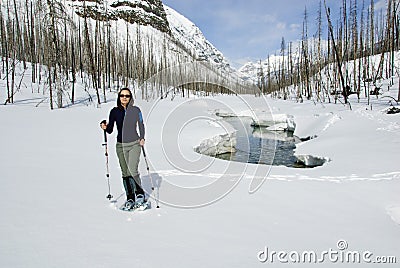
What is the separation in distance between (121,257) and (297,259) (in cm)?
189

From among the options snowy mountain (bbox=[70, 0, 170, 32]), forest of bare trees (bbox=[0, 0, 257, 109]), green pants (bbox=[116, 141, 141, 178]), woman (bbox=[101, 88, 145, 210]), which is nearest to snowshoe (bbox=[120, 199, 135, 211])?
woman (bbox=[101, 88, 145, 210])

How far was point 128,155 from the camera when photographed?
3307 millimetres

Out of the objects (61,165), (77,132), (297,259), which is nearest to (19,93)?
(77,132)

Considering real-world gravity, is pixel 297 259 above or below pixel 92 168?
below

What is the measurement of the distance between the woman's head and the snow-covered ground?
150cm

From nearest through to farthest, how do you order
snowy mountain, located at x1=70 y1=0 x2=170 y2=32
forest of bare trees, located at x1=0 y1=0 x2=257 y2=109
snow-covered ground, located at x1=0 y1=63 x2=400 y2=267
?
snow-covered ground, located at x1=0 y1=63 x2=400 y2=267, forest of bare trees, located at x1=0 y1=0 x2=257 y2=109, snowy mountain, located at x1=70 y1=0 x2=170 y2=32

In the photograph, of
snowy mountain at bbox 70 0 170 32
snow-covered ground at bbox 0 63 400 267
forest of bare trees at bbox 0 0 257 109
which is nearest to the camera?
snow-covered ground at bbox 0 63 400 267

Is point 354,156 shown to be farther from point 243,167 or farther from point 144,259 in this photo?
point 144,259

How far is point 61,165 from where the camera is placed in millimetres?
5094

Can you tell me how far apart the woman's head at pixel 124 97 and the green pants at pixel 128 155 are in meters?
0.55

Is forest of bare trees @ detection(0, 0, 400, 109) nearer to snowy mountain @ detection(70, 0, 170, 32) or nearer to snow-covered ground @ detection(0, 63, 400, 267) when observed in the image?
snow-covered ground @ detection(0, 63, 400, 267)

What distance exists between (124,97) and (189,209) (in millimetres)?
1926

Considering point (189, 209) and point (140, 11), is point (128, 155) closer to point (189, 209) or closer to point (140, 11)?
point (189, 209)

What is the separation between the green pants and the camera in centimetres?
327
